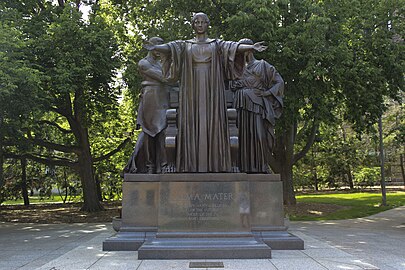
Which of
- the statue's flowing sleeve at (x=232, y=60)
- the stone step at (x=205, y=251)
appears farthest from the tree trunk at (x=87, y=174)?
the stone step at (x=205, y=251)

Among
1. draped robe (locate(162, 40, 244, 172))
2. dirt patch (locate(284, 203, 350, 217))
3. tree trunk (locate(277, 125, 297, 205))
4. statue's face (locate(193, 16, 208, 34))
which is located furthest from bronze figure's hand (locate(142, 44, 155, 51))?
tree trunk (locate(277, 125, 297, 205))

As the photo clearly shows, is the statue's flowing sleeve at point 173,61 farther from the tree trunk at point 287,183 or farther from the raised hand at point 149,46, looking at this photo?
the tree trunk at point 287,183

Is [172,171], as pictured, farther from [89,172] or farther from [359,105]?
[89,172]

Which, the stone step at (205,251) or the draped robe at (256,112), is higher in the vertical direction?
the draped robe at (256,112)

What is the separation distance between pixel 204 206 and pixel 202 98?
2130mm

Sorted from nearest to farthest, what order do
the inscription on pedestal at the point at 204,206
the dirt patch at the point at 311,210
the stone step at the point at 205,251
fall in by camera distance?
the stone step at the point at 205,251, the inscription on pedestal at the point at 204,206, the dirt patch at the point at 311,210

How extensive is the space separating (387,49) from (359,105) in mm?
2689

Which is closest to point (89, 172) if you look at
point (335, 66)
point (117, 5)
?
point (117, 5)

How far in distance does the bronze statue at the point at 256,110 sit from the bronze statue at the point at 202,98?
2.81 ft

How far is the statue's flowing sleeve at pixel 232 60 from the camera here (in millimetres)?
8062

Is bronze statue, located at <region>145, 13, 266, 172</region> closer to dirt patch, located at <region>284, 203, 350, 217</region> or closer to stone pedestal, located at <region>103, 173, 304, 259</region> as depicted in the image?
stone pedestal, located at <region>103, 173, 304, 259</region>

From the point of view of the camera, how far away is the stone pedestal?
22.3 ft

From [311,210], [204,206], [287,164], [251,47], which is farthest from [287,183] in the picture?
[204,206]

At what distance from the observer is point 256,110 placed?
8906mm
